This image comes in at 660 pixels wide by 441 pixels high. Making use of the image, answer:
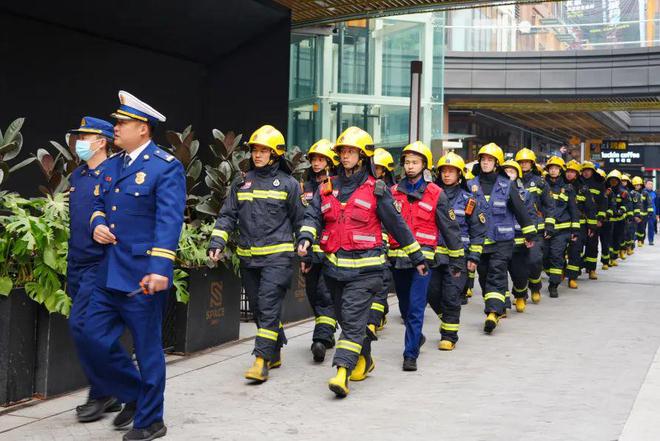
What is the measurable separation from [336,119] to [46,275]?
55.3 feet

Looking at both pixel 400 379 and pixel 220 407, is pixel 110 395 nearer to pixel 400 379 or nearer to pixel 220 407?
pixel 220 407

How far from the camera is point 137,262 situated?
5.35 meters

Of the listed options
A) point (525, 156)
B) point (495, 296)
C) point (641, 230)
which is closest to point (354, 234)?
point (495, 296)

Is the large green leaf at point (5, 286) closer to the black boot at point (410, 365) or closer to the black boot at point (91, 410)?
the black boot at point (91, 410)

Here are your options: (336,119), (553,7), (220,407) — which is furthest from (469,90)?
(220,407)

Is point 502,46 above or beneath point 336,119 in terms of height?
above

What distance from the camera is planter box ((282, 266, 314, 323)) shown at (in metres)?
10.2

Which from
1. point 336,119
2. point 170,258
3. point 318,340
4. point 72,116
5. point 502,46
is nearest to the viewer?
point 170,258

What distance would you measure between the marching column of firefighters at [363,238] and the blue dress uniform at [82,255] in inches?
50.1

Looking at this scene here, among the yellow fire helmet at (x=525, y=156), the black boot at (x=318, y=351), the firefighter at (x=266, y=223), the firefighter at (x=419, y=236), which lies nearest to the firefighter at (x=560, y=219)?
the yellow fire helmet at (x=525, y=156)

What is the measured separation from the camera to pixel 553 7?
97.0 feet

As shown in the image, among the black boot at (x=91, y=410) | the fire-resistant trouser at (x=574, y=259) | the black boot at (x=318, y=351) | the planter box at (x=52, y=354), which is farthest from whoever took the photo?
the fire-resistant trouser at (x=574, y=259)

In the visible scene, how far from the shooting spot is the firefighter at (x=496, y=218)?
1044 cm

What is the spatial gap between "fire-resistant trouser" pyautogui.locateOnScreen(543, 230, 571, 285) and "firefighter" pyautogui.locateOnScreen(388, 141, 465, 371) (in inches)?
216
